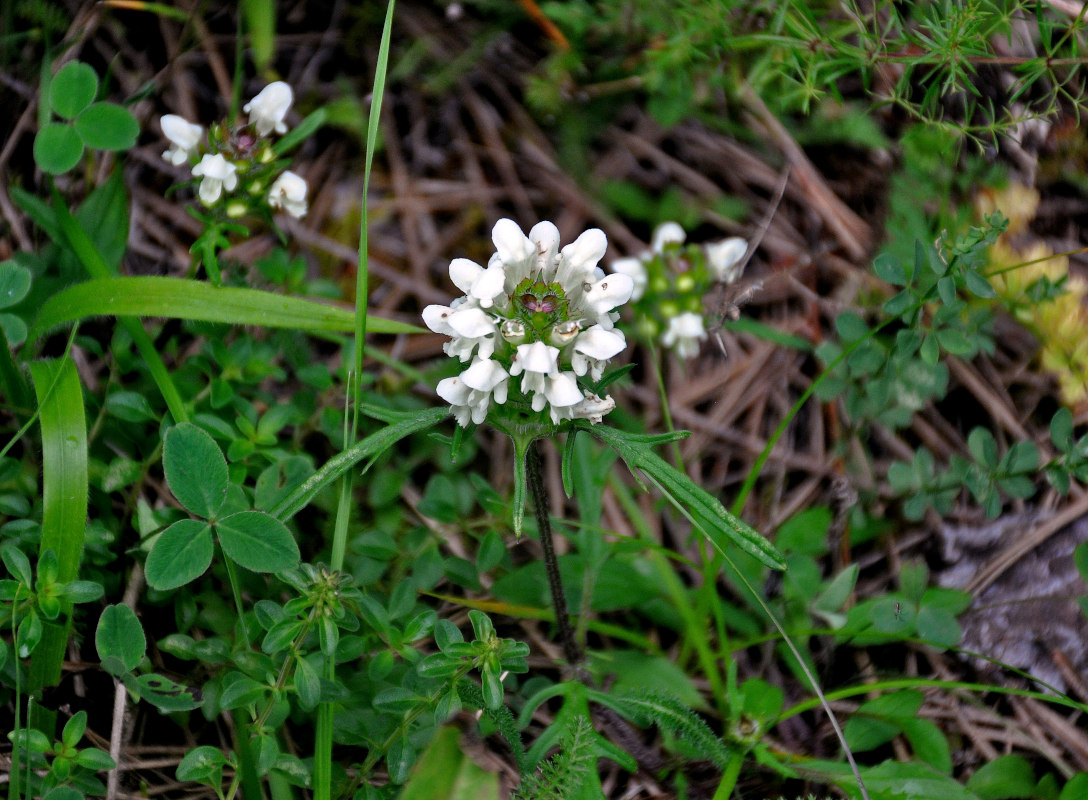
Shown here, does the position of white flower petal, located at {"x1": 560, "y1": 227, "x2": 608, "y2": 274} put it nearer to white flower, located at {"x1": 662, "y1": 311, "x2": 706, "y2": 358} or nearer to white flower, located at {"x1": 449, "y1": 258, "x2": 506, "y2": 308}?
white flower, located at {"x1": 449, "y1": 258, "x2": 506, "y2": 308}

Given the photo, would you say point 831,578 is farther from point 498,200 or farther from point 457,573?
point 498,200

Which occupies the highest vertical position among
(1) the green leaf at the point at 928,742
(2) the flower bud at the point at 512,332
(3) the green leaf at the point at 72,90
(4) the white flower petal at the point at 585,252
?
(3) the green leaf at the point at 72,90

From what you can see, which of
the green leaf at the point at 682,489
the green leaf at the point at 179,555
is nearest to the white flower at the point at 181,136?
the green leaf at the point at 179,555

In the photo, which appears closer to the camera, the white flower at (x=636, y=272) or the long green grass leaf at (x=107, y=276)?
the long green grass leaf at (x=107, y=276)

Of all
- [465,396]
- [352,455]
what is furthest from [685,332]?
[352,455]

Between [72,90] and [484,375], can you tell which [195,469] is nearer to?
[484,375]

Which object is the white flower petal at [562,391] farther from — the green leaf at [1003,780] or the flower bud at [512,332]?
the green leaf at [1003,780]
